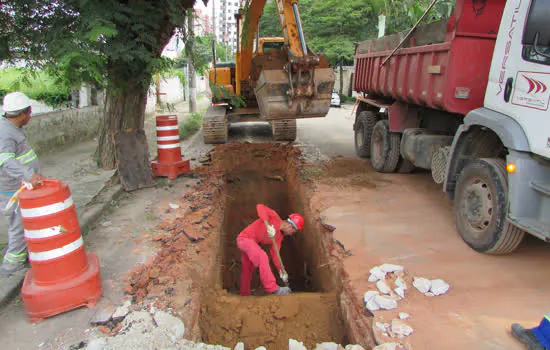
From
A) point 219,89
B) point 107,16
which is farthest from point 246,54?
point 107,16

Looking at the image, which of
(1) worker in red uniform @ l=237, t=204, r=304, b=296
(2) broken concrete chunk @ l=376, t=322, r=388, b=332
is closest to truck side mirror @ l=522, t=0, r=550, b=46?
(2) broken concrete chunk @ l=376, t=322, r=388, b=332

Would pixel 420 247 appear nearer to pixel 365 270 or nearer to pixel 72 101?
pixel 365 270

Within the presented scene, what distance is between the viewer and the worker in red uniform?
4.86 metres

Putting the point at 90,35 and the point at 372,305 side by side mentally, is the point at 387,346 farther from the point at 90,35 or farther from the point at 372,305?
the point at 90,35

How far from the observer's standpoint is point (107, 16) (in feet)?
15.0

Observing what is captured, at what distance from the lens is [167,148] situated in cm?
714

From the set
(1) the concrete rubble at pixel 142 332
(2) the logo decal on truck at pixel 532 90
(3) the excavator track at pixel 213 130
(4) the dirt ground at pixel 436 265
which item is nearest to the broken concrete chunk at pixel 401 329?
(4) the dirt ground at pixel 436 265

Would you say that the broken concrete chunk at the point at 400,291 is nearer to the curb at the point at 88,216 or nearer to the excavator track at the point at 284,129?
the curb at the point at 88,216

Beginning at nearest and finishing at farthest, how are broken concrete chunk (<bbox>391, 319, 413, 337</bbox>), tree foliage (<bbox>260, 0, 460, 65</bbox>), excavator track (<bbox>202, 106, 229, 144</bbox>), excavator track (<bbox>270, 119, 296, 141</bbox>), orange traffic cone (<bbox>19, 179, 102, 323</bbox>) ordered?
broken concrete chunk (<bbox>391, 319, 413, 337</bbox>), orange traffic cone (<bbox>19, 179, 102, 323</bbox>), excavator track (<bbox>202, 106, 229, 144</bbox>), excavator track (<bbox>270, 119, 296, 141</bbox>), tree foliage (<bbox>260, 0, 460, 65</bbox>)

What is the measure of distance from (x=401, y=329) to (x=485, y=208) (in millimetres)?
1887

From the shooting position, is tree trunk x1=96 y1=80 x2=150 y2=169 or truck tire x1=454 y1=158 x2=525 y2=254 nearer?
truck tire x1=454 y1=158 x2=525 y2=254

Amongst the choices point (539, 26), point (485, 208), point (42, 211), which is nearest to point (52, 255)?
point (42, 211)

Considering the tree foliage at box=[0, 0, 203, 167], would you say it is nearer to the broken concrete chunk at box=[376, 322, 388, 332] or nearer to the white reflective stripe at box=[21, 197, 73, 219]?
the white reflective stripe at box=[21, 197, 73, 219]

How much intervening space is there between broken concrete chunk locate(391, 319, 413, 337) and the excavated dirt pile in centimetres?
42
